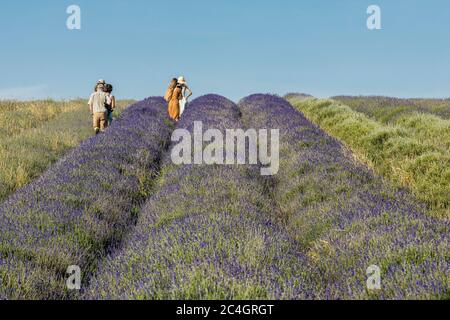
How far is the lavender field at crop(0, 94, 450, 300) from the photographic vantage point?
3.47 metres

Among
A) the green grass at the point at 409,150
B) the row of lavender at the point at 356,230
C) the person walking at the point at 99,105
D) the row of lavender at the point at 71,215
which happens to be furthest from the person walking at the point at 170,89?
the row of lavender at the point at 356,230

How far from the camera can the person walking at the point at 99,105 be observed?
12.5m

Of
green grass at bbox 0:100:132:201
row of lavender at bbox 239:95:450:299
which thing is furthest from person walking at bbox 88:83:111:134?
row of lavender at bbox 239:95:450:299

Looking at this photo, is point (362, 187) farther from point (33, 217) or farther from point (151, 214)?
point (33, 217)

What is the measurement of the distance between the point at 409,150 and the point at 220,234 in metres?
6.36

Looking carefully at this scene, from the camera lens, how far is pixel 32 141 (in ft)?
36.6

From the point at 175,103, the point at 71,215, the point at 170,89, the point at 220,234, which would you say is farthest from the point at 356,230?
the point at 170,89

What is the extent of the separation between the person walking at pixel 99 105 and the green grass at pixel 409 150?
5.95m

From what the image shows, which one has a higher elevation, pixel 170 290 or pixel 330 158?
pixel 330 158

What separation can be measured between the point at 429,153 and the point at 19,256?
6.95m

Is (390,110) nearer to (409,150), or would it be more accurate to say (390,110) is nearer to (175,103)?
(175,103)

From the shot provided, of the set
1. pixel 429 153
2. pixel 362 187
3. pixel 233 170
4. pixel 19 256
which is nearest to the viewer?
pixel 19 256

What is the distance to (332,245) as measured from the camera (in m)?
4.57
